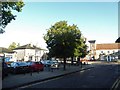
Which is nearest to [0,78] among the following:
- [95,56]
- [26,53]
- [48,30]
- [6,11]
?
[6,11]

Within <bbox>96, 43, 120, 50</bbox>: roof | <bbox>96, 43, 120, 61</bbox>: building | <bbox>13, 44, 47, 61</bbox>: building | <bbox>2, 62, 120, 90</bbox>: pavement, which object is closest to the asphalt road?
<bbox>2, 62, 120, 90</bbox>: pavement

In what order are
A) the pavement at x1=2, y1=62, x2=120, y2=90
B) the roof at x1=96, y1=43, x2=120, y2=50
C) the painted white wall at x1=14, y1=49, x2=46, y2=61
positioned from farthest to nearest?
1. the roof at x1=96, y1=43, x2=120, y2=50
2. the painted white wall at x1=14, y1=49, x2=46, y2=61
3. the pavement at x1=2, y1=62, x2=120, y2=90

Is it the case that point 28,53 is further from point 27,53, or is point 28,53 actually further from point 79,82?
point 79,82

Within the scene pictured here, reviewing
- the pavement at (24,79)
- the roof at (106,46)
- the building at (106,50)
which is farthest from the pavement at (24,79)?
the roof at (106,46)

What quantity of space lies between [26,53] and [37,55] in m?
4.65

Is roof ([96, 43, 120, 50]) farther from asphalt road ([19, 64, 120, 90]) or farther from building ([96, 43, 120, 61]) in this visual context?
asphalt road ([19, 64, 120, 90])

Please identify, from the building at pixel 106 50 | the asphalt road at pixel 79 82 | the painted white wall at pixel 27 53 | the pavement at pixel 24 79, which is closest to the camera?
the pavement at pixel 24 79

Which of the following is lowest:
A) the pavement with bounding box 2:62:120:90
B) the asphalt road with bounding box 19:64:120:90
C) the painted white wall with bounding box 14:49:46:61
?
the asphalt road with bounding box 19:64:120:90

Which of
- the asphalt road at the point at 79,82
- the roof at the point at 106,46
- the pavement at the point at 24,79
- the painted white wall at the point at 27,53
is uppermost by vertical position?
the roof at the point at 106,46

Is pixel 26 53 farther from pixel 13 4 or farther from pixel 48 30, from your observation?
pixel 13 4

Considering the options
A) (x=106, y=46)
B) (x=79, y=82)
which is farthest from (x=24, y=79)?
(x=106, y=46)

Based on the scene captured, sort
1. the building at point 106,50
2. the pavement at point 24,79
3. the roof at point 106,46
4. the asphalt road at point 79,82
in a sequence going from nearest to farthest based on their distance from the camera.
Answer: the pavement at point 24,79
the asphalt road at point 79,82
the building at point 106,50
the roof at point 106,46

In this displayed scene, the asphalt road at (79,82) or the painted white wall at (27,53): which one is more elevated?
the painted white wall at (27,53)

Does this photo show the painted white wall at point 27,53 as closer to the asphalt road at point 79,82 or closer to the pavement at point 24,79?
the pavement at point 24,79
